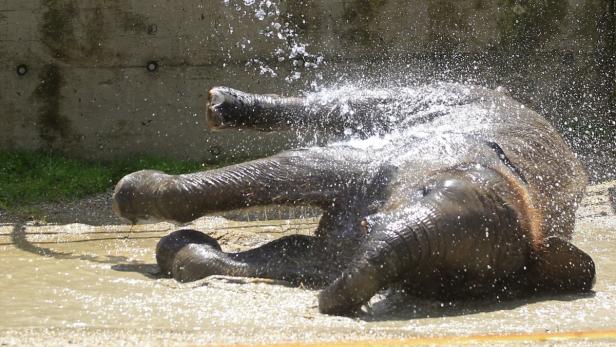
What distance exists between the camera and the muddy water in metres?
3.92

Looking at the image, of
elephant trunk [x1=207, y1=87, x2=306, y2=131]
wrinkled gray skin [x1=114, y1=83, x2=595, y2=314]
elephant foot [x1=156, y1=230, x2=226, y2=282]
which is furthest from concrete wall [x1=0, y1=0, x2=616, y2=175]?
elephant foot [x1=156, y1=230, x2=226, y2=282]

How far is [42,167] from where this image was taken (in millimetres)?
9422

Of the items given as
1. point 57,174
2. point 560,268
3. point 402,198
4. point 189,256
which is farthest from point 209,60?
point 560,268

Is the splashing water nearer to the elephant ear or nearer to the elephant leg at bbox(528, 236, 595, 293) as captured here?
the elephant ear

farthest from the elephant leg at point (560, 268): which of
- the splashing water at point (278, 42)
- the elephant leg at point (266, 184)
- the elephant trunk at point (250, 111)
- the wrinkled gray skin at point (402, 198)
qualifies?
the splashing water at point (278, 42)

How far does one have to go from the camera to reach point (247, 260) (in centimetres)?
547

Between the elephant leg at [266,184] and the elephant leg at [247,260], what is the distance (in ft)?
0.66

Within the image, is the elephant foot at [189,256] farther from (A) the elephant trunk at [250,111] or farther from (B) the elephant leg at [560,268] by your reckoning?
(B) the elephant leg at [560,268]

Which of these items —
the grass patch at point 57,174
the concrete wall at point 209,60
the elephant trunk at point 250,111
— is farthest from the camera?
the concrete wall at point 209,60

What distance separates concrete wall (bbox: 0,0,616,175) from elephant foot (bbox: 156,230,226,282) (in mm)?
4177

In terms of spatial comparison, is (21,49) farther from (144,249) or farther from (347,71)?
(144,249)

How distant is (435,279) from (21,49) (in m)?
6.17

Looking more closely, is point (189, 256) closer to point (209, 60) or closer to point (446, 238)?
point (446, 238)

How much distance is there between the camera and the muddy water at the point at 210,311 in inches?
154
